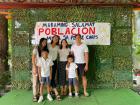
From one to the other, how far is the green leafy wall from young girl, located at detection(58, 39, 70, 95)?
132cm

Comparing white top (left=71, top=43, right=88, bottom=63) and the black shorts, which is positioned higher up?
white top (left=71, top=43, right=88, bottom=63)

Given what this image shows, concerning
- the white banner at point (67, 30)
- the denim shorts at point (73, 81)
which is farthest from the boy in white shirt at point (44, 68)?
the white banner at point (67, 30)

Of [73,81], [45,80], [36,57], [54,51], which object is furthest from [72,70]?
[36,57]

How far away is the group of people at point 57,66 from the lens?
10.5m

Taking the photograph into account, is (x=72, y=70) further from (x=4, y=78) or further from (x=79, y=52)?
(x=4, y=78)

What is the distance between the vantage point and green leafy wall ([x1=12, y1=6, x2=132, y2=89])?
12109mm

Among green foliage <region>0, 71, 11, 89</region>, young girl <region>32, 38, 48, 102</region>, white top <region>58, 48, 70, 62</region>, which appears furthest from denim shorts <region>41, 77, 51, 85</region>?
green foliage <region>0, 71, 11, 89</region>

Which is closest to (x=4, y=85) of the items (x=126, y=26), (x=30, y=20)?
(x=30, y=20)

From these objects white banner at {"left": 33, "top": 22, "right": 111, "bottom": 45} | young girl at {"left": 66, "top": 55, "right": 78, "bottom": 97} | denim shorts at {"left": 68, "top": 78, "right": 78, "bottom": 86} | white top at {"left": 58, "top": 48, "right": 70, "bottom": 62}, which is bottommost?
denim shorts at {"left": 68, "top": 78, "right": 78, "bottom": 86}

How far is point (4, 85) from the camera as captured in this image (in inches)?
558

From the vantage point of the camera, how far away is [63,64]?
1108 centimetres

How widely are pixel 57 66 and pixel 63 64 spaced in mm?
199

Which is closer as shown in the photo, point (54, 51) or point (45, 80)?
point (45, 80)

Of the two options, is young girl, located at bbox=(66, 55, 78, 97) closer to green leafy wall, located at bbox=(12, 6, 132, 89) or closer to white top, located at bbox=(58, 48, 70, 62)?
white top, located at bbox=(58, 48, 70, 62)
